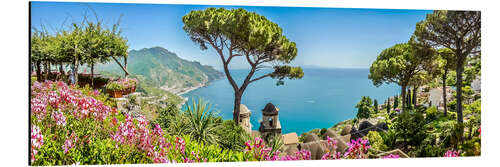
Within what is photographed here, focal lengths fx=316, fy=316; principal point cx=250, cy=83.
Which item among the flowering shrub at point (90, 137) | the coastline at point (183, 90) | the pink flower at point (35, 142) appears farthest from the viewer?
the coastline at point (183, 90)

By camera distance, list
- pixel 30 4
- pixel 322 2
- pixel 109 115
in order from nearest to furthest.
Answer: pixel 30 4, pixel 109 115, pixel 322 2

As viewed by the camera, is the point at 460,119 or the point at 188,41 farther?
the point at 460,119

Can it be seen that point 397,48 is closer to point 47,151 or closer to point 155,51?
point 155,51

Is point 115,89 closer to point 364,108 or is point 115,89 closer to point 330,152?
point 330,152

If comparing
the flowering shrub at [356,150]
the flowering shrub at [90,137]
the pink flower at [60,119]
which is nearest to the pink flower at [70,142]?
the flowering shrub at [90,137]

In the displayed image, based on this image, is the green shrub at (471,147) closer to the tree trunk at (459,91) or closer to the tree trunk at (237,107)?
the tree trunk at (459,91)

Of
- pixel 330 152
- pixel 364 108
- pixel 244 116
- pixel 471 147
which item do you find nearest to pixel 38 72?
pixel 244 116

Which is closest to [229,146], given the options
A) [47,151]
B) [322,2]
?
[47,151]
